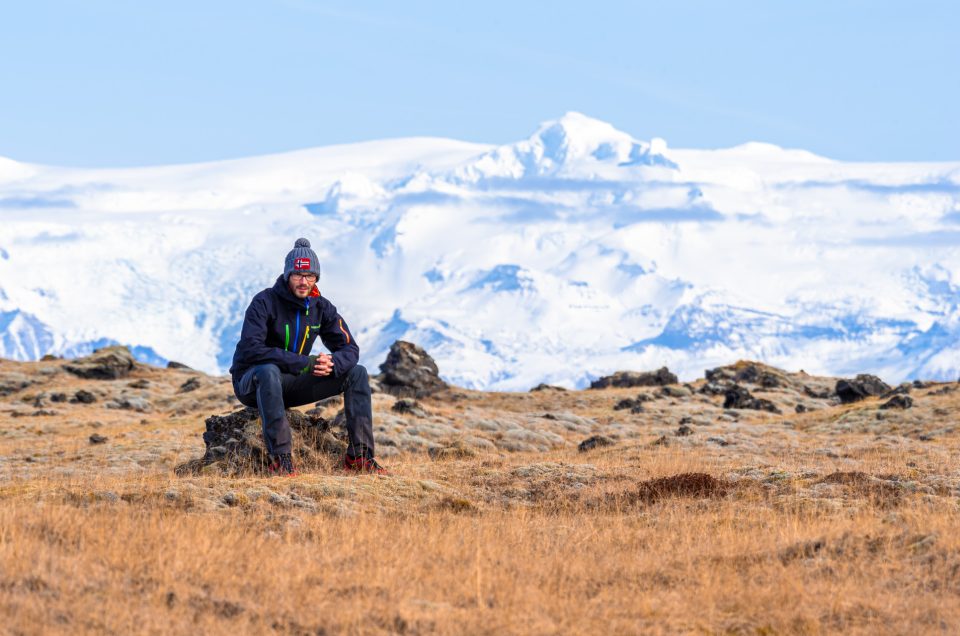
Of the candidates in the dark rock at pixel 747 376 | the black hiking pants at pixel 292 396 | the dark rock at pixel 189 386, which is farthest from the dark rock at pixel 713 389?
the black hiking pants at pixel 292 396

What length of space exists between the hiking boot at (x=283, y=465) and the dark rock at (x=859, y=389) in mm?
57021

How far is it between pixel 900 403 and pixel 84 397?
137ft

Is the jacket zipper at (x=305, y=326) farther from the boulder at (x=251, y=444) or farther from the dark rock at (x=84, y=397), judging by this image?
the dark rock at (x=84, y=397)

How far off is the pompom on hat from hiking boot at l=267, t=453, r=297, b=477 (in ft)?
9.85

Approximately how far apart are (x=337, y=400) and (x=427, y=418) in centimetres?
356

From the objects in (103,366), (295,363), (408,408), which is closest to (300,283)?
(295,363)

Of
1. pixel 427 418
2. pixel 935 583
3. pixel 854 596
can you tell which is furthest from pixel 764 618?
pixel 427 418

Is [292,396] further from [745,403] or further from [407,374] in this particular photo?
[407,374]

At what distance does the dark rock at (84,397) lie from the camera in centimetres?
6331

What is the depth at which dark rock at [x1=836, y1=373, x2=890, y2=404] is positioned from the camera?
7119 cm

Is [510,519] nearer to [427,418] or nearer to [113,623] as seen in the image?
[113,623]

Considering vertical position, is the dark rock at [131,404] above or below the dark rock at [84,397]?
below

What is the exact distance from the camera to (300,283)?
1945cm

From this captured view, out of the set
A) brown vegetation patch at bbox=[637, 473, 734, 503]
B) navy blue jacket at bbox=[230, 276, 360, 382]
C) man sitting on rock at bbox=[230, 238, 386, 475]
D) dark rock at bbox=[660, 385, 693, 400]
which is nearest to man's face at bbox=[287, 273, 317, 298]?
man sitting on rock at bbox=[230, 238, 386, 475]
